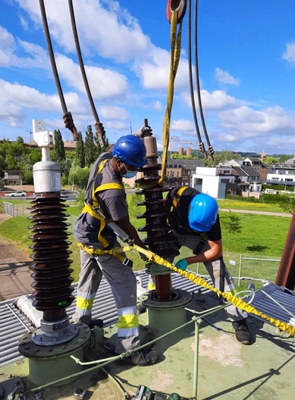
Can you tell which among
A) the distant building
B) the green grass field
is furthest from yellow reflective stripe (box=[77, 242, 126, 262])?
the distant building

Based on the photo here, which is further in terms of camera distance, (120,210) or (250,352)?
(250,352)

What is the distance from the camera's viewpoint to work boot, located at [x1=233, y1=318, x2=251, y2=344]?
158 inches

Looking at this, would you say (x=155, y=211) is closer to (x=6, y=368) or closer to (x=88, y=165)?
(x=6, y=368)

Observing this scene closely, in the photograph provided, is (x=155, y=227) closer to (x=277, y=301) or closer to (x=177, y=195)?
(x=177, y=195)

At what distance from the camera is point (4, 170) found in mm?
64000

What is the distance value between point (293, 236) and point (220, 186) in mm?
51223

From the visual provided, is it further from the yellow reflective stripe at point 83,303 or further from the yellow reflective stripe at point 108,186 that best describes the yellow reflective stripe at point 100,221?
the yellow reflective stripe at point 83,303

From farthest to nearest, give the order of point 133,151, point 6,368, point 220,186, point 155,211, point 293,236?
point 220,186
point 293,236
point 155,211
point 133,151
point 6,368

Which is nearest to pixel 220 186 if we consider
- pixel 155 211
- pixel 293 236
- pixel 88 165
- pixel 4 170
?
pixel 88 165

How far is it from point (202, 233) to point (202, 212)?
2.08ft

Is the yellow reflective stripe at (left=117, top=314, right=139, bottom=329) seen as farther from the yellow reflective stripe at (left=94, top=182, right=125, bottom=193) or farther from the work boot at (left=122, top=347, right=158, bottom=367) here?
the yellow reflective stripe at (left=94, top=182, right=125, bottom=193)

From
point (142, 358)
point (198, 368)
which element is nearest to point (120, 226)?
point (142, 358)

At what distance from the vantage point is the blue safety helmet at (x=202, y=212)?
411 centimetres

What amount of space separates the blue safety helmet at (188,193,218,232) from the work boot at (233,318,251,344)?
1286 millimetres
